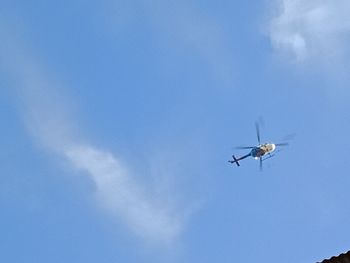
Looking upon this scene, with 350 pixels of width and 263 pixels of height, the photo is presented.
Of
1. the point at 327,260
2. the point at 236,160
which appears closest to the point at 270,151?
the point at 236,160

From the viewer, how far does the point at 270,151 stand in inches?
2235

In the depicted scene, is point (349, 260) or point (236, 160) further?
point (236, 160)

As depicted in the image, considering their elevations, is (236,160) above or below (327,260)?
above

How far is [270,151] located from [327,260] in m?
43.1

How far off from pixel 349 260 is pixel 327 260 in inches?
17.2

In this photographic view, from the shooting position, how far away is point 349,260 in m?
13.7

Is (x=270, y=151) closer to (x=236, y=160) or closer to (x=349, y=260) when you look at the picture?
(x=236, y=160)

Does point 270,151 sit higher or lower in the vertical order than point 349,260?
higher

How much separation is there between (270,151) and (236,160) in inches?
157

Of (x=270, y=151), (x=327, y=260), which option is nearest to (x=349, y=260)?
(x=327, y=260)

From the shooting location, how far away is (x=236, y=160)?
59.8m

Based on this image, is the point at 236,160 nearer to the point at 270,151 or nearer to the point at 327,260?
the point at 270,151
